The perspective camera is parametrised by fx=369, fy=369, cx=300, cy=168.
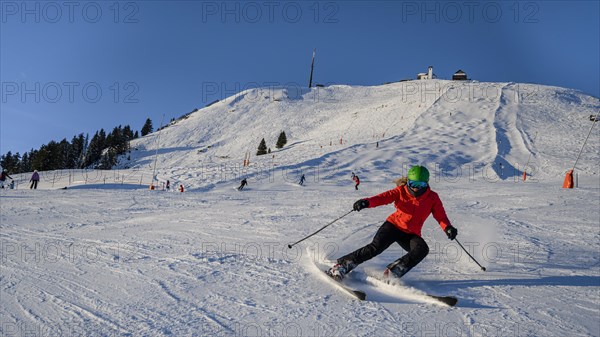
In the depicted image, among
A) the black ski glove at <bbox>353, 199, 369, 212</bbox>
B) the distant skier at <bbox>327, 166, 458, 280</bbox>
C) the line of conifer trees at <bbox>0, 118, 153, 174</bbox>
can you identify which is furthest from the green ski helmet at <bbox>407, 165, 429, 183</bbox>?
the line of conifer trees at <bbox>0, 118, 153, 174</bbox>

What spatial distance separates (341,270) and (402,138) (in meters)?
35.8

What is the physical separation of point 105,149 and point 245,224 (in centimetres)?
8639

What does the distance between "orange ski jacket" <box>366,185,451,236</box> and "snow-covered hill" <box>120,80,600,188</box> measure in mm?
20790

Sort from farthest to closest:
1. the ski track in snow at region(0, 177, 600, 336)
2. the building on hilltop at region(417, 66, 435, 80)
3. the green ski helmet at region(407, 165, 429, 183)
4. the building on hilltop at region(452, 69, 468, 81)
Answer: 1. the building on hilltop at region(417, 66, 435, 80)
2. the building on hilltop at region(452, 69, 468, 81)
3. the green ski helmet at region(407, 165, 429, 183)
4. the ski track in snow at region(0, 177, 600, 336)

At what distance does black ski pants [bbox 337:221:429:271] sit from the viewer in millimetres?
4094

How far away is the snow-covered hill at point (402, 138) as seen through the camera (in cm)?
2917

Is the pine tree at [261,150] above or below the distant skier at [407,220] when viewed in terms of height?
above

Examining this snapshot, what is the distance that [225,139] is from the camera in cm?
6994

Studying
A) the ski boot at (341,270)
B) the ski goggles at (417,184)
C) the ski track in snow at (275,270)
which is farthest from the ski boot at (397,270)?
the ski goggles at (417,184)

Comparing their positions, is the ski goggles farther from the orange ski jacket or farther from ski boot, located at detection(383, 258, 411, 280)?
ski boot, located at detection(383, 258, 411, 280)

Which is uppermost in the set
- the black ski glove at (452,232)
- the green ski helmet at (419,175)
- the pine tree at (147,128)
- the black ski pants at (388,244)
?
the pine tree at (147,128)

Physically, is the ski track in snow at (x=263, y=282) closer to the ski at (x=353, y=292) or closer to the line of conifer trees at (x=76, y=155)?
the ski at (x=353, y=292)

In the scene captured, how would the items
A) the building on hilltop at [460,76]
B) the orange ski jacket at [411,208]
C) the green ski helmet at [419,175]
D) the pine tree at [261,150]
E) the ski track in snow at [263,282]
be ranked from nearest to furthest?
the ski track in snow at [263,282]
the green ski helmet at [419,175]
the orange ski jacket at [411,208]
the pine tree at [261,150]
the building on hilltop at [460,76]

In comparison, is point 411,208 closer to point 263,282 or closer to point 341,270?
point 341,270
